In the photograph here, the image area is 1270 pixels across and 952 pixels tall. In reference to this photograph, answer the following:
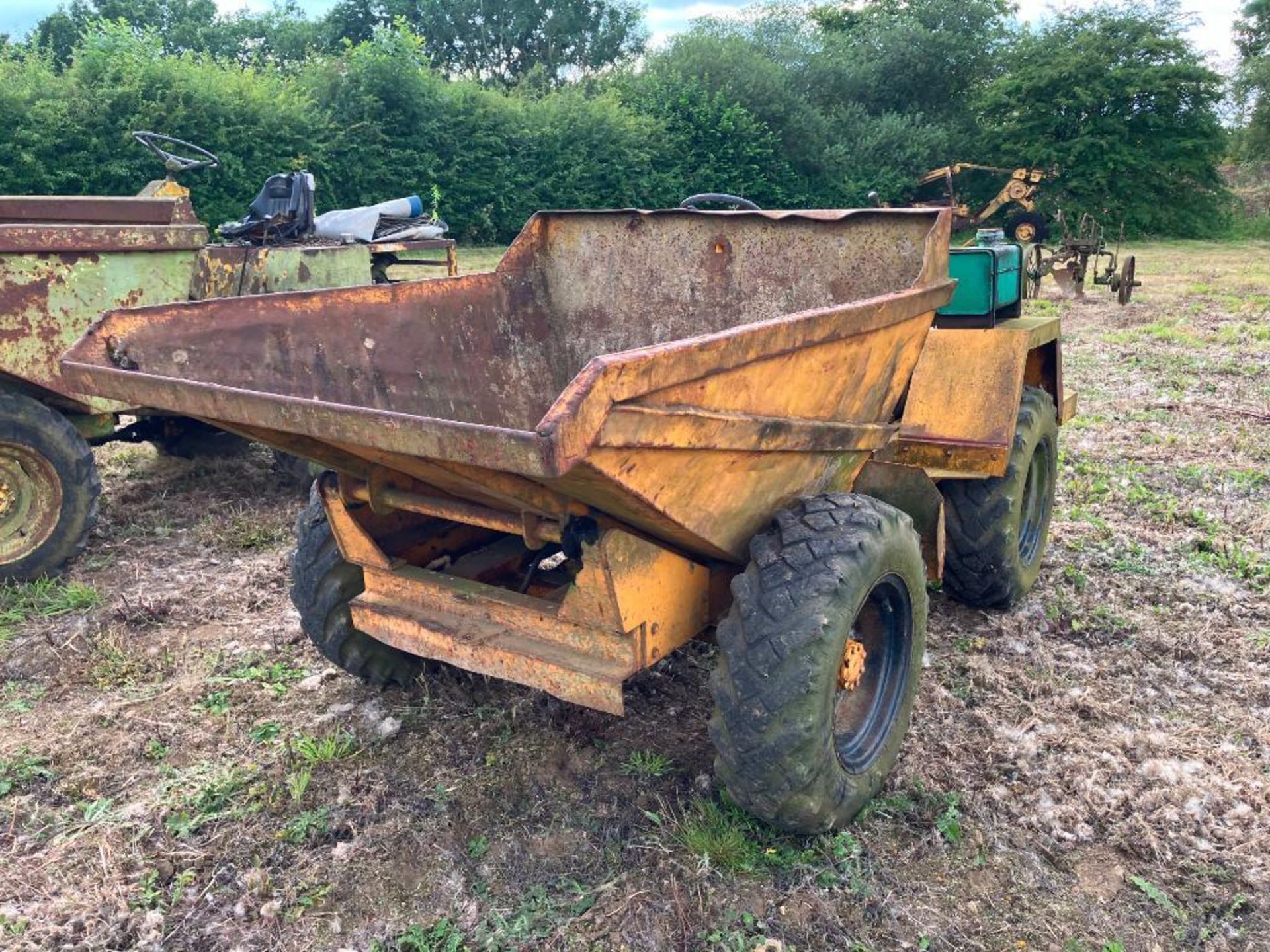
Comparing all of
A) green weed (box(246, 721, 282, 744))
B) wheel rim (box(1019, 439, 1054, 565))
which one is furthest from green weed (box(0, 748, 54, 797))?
wheel rim (box(1019, 439, 1054, 565))

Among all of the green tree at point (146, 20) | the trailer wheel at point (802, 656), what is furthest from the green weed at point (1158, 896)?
the green tree at point (146, 20)

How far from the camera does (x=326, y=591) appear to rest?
3.12 meters

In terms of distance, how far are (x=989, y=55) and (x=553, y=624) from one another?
34.6 m

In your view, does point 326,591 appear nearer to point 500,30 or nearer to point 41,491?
point 41,491

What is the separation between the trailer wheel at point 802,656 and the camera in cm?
233

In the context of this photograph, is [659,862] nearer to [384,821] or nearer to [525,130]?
[384,821]

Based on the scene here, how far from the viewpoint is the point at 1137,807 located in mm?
2771

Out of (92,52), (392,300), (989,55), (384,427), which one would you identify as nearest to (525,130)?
(92,52)

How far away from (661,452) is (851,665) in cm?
97

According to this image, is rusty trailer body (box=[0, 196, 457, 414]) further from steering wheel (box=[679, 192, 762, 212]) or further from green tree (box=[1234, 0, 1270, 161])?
green tree (box=[1234, 0, 1270, 161])

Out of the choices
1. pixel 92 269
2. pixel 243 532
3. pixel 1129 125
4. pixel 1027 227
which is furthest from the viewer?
pixel 1129 125

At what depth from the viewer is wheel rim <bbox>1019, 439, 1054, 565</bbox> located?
163 inches

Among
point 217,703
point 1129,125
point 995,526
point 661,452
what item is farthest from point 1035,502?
point 1129,125

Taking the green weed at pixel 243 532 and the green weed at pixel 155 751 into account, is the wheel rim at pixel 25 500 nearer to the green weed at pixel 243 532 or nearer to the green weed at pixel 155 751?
the green weed at pixel 243 532
